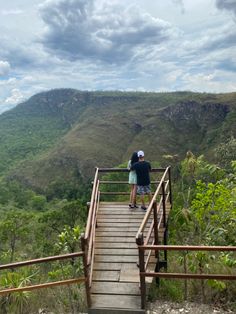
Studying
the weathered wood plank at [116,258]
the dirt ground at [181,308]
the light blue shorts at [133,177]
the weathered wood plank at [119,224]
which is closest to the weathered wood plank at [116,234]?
the weathered wood plank at [119,224]

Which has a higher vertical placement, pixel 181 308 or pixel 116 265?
pixel 116 265

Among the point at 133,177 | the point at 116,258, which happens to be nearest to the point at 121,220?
the point at 133,177

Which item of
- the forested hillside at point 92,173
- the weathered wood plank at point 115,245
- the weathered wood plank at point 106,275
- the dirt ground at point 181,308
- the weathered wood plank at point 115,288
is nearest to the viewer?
the dirt ground at point 181,308

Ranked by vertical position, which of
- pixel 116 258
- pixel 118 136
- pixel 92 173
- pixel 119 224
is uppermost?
pixel 119 224

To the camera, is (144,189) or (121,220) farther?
(144,189)

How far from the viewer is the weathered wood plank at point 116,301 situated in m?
5.17

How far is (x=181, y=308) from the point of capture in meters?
5.43

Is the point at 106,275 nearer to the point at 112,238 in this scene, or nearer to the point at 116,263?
the point at 116,263

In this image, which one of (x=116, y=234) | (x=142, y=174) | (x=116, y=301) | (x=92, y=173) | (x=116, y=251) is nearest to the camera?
(x=116, y=301)

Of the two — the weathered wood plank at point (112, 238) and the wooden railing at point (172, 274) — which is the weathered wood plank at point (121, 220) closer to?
the weathered wood plank at point (112, 238)

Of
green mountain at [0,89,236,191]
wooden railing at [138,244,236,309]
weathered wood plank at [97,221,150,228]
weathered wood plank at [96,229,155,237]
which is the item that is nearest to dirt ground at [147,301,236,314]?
wooden railing at [138,244,236,309]

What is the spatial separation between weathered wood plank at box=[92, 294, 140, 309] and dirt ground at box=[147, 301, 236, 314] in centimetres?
27

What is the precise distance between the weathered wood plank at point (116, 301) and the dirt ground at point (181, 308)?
273mm

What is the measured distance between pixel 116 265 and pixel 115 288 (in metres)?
0.61
